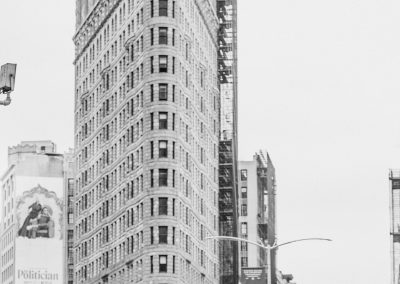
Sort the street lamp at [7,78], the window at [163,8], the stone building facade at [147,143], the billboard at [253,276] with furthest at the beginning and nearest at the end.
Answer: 1. the window at [163,8]
2. the stone building facade at [147,143]
3. the billboard at [253,276]
4. the street lamp at [7,78]

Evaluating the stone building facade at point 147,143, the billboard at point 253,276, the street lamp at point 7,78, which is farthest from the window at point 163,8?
the street lamp at point 7,78

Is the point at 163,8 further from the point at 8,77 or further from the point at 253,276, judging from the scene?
the point at 8,77

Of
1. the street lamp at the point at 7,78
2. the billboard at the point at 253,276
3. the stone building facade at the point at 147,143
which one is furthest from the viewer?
the stone building facade at the point at 147,143

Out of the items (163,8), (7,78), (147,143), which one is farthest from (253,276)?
(7,78)

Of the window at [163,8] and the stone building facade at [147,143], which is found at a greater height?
the window at [163,8]

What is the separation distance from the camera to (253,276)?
14275 centimetres

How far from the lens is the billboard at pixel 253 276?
5576 inches

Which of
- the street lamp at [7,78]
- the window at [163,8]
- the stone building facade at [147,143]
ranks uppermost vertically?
the window at [163,8]

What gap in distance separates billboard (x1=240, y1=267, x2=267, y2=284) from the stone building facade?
1731cm

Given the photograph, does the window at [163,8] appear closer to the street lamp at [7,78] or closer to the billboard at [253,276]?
the billboard at [253,276]

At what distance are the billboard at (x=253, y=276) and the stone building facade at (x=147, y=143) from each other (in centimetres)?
1731

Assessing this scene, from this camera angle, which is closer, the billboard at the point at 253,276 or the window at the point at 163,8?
the billboard at the point at 253,276

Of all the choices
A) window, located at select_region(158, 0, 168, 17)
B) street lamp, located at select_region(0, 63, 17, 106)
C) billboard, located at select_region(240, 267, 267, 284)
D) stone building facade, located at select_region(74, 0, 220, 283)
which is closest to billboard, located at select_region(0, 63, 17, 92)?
street lamp, located at select_region(0, 63, 17, 106)

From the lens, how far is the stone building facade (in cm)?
16200
